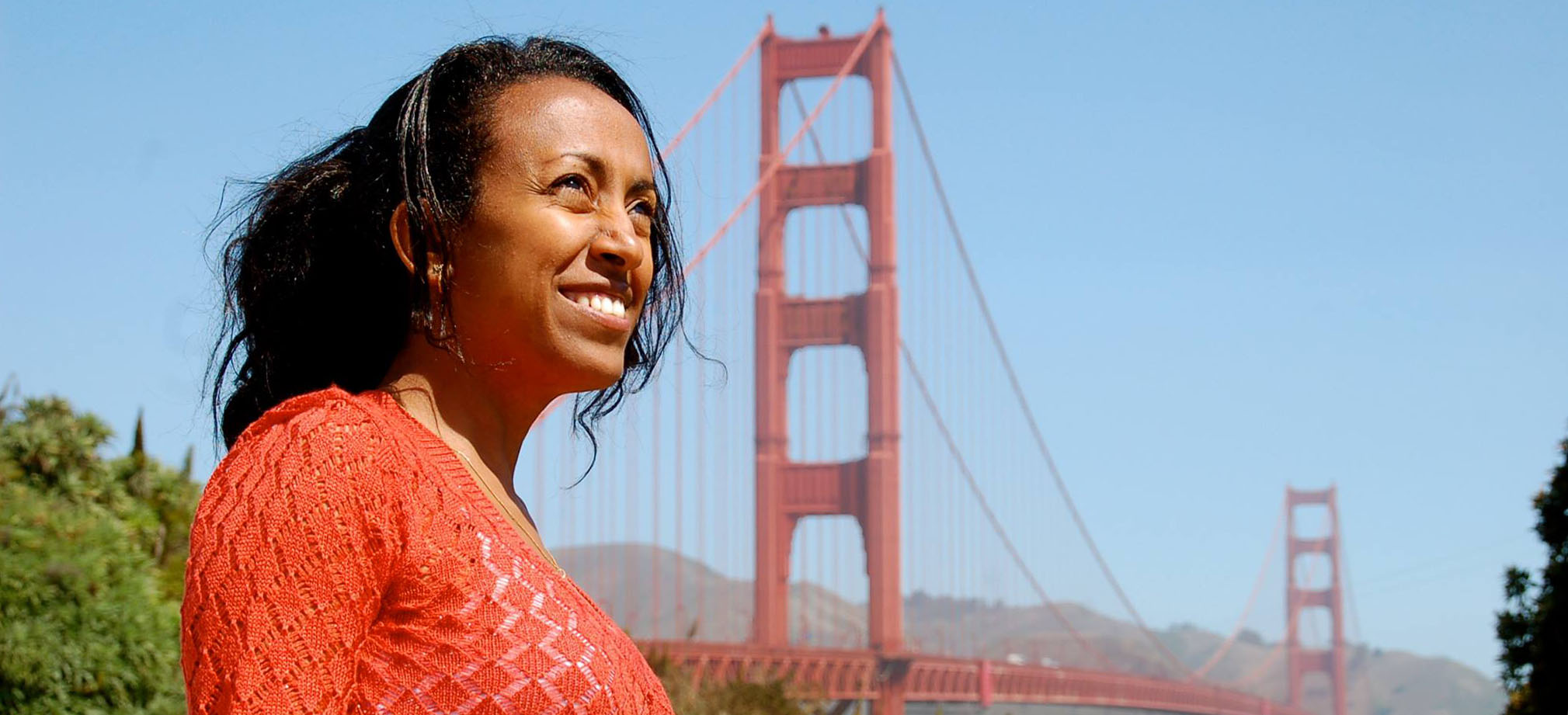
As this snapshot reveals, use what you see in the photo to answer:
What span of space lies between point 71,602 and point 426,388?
220 inches

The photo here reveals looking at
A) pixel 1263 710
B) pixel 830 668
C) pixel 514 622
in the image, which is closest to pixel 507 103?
pixel 514 622

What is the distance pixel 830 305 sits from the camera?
33.0 metres

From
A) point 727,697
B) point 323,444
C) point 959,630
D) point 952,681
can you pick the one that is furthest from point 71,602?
point 959,630

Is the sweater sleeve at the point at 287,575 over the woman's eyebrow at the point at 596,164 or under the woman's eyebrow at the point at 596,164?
under

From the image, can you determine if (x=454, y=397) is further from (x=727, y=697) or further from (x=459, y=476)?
(x=727, y=697)

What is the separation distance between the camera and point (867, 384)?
32344 mm

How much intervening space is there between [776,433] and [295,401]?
30.8 metres

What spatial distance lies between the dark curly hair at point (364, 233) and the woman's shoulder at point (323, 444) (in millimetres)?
138

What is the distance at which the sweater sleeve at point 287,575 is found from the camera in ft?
3.85

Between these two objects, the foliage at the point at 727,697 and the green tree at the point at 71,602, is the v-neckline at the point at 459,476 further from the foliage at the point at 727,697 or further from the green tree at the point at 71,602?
the foliage at the point at 727,697

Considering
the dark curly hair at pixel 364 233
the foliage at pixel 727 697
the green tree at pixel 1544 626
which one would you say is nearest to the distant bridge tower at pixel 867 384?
the foliage at pixel 727 697

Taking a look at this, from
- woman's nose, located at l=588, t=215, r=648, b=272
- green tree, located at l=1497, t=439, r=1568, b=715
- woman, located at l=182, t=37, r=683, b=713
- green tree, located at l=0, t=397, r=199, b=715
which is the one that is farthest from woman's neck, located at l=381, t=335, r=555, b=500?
green tree, located at l=1497, t=439, r=1568, b=715

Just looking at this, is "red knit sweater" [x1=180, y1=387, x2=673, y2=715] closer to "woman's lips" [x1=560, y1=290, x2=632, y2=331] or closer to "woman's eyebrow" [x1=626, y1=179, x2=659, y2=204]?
"woman's lips" [x1=560, y1=290, x2=632, y2=331]

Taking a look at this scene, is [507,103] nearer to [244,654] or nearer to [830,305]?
[244,654]
